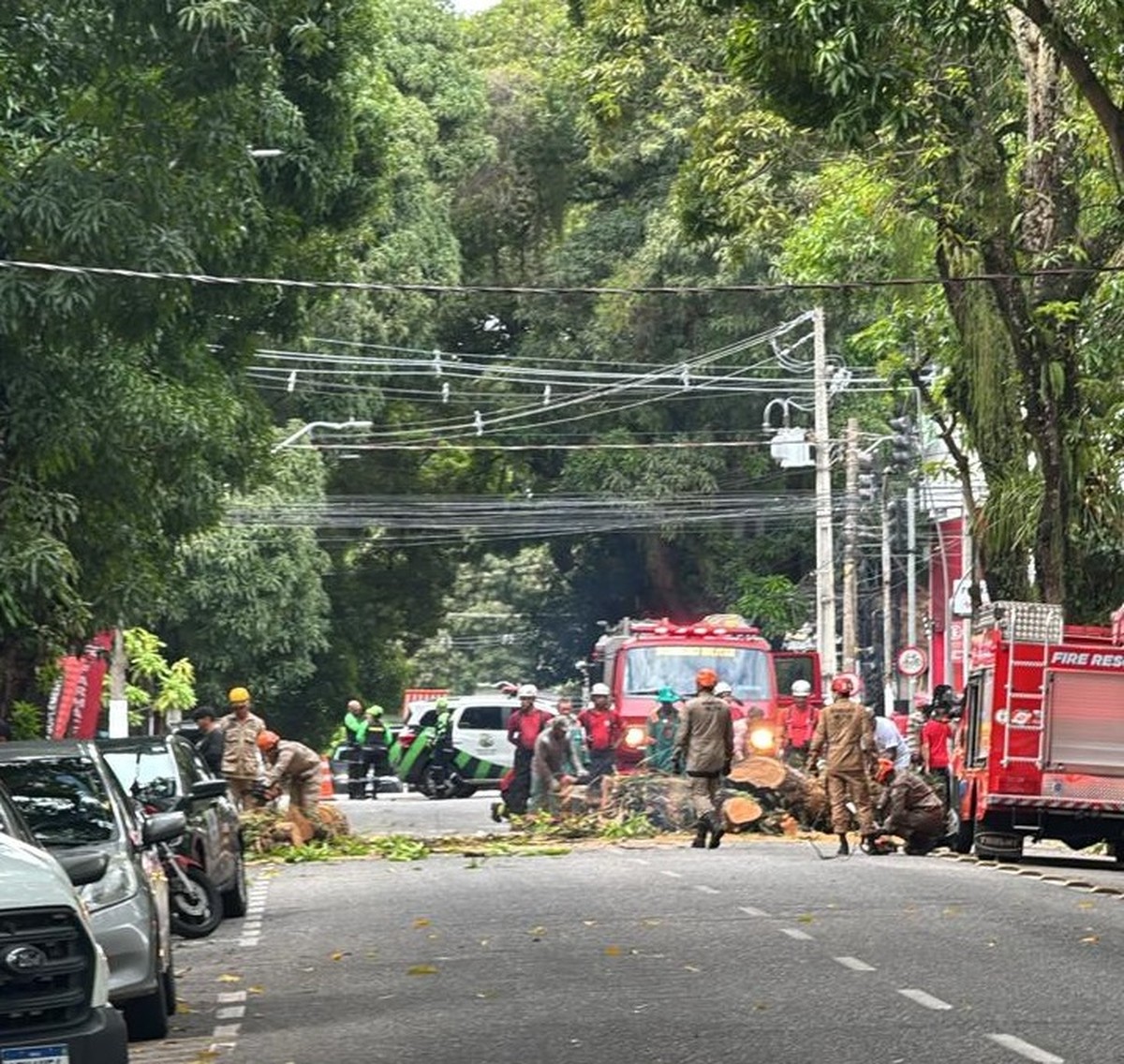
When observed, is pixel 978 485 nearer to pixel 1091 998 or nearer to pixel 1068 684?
pixel 1068 684

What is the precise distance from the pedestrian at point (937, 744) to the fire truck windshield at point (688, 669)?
7685 millimetres

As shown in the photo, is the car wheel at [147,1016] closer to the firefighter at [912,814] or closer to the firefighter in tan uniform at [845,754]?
the firefighter in tan uniform at [845,754]

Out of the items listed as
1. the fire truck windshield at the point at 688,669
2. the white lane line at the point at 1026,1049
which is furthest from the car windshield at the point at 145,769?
the fire truck windshield at the point at 688,669

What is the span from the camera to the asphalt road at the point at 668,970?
12273 millimetres

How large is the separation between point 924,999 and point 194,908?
763 centimetres

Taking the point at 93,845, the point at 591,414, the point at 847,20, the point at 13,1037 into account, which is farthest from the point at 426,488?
the point at 13,1037

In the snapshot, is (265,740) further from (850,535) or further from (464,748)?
(850,535)

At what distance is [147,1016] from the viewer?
524 inches

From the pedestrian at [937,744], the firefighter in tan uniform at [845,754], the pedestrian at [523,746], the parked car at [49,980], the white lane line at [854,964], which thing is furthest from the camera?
the pedestrian at [523,746]

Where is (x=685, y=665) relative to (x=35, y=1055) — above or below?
above

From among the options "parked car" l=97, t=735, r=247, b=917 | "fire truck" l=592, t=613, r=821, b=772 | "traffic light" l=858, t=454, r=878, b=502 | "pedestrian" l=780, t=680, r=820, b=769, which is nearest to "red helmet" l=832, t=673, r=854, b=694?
"parked car" l=97, t=735, r=247, b=917

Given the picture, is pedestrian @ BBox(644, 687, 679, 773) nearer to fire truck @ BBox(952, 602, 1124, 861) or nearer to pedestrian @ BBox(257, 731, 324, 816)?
pedestrian @ BBox(257, 731, 324, 816)

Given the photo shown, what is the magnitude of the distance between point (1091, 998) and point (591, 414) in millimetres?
44033

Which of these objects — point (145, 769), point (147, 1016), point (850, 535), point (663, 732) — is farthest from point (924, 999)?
point (850, 535)
